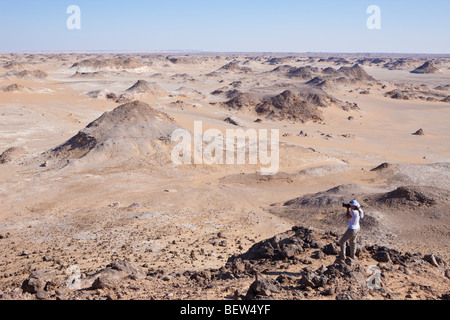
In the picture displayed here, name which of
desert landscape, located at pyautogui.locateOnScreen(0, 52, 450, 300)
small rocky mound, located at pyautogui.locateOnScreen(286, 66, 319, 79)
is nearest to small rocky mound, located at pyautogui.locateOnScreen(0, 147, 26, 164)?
desert landscape, located at pyautogui.locateOnScreen(0, 52, 450, 300)

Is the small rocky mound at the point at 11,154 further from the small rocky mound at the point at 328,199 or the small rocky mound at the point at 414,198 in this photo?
the small rocky mound at the point at 414,198

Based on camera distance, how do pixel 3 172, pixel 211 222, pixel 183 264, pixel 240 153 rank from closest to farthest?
pixel 183 264, pixel 211 222, pixel 3 172, pixel 240 153

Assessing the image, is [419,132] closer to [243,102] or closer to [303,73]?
[243,102]

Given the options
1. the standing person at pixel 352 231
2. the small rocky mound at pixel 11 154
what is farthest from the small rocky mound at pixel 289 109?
the standing person at pixel 352 231

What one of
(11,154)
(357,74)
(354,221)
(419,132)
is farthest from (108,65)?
(354,221)

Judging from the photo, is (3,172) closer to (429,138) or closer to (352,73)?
(429,138)

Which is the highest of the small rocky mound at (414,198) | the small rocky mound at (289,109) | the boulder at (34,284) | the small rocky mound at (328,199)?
the small rocky mound at (289,109)

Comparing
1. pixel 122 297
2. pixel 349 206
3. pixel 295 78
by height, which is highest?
pixel 295 78

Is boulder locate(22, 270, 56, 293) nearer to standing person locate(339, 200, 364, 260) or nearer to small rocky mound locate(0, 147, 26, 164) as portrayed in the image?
standing person locate(339, 200, 364, 260)

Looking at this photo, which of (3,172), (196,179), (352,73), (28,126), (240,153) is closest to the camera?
(196,179)

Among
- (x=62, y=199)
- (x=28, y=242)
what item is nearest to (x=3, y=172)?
(x=62, y=199)

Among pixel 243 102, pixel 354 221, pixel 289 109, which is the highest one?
pixel 243 102
